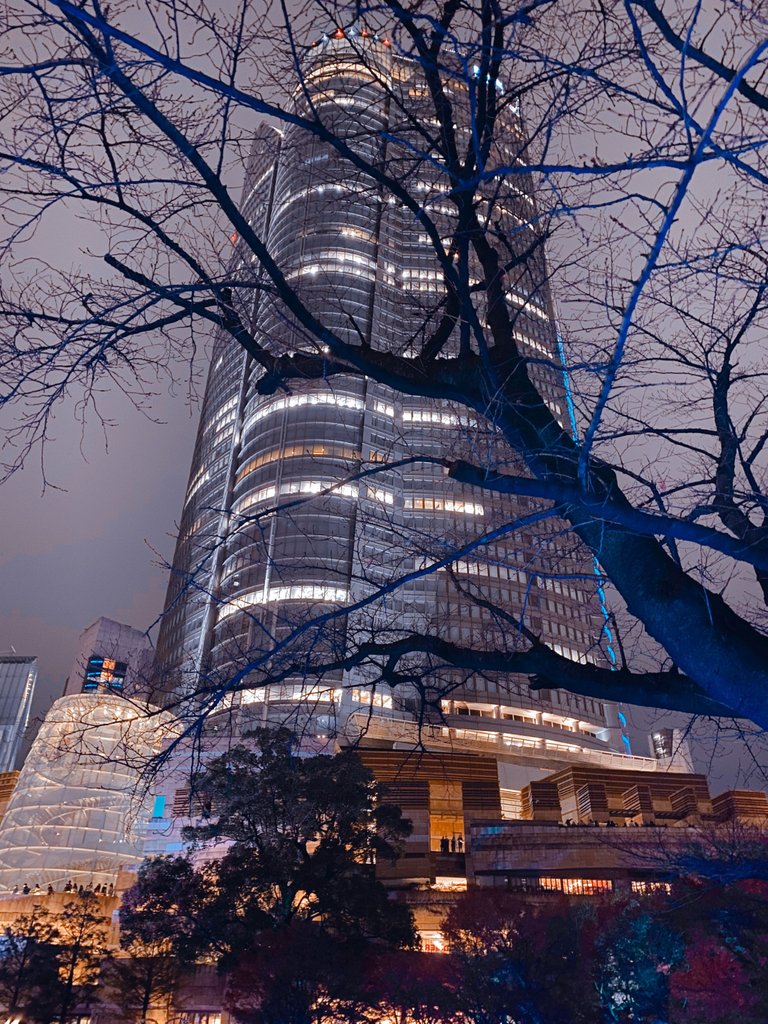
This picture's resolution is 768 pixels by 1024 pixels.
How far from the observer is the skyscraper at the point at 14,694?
142 m

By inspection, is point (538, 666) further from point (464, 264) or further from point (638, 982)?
point (638, 982)

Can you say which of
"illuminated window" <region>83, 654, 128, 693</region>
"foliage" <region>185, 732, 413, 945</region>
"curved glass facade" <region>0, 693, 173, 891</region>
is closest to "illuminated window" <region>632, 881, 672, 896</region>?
"foliage" <region>185, 732, 413, 945</region>

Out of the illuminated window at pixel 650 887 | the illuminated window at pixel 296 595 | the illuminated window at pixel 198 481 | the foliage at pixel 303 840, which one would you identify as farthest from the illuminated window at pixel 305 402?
the foliage at pixel 303 840

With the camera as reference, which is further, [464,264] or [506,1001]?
[506,1001]

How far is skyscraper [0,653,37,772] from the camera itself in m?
142

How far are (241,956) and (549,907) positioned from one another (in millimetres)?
11696

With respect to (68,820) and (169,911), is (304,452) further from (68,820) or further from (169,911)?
(169,911)

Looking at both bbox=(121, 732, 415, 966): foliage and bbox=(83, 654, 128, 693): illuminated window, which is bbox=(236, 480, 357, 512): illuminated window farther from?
bbox=(83, 654, 128, 693): illuminated window

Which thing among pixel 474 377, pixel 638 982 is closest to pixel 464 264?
pixel 474 377

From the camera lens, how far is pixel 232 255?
531 cm

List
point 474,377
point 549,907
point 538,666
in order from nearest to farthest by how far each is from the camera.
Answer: point 474,377 < point 538,666 < point 549,907

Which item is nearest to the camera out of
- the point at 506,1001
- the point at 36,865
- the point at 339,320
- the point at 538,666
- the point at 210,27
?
the point at 210,27

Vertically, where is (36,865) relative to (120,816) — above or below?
below

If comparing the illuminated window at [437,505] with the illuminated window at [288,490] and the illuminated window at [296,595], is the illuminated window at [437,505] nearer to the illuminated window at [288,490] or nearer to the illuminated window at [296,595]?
the illuminated window at [288,490]
